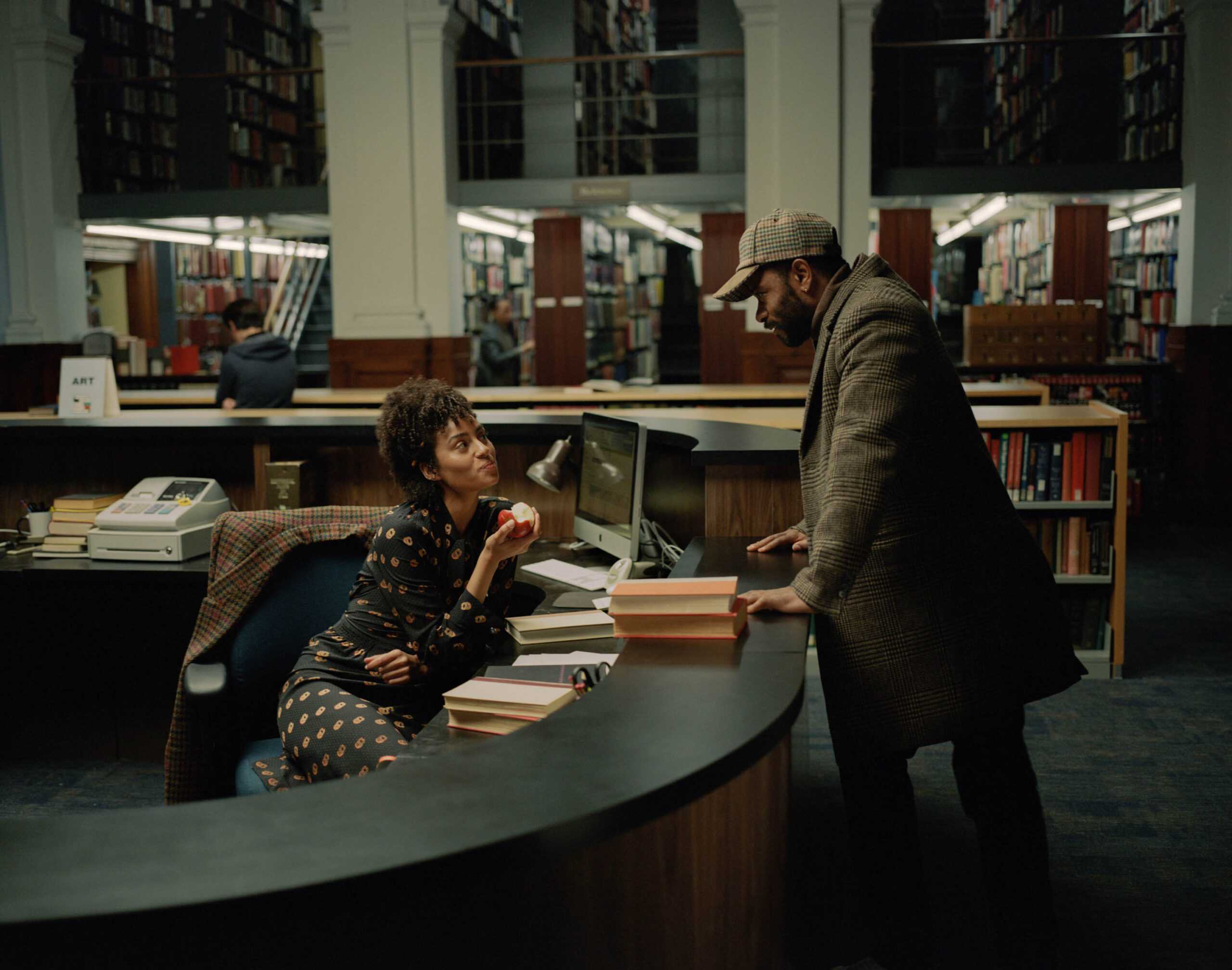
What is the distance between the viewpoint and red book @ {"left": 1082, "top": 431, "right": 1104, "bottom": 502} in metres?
4.71

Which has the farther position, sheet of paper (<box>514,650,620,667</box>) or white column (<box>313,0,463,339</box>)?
white column (<box>313,0,463,339</box>)

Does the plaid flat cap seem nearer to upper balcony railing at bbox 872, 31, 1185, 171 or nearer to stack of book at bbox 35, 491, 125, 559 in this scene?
stack of book at bbox 35, 491, 125, 559

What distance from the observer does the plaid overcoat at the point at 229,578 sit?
2.65 meters

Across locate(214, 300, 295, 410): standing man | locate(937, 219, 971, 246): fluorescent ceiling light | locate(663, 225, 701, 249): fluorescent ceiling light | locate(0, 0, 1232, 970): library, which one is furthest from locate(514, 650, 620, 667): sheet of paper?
locate(663, 225, 701, 249): fluorescent ceiling light

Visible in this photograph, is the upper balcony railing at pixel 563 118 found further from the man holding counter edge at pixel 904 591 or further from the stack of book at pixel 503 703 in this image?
the stack of book at pixel 503 703

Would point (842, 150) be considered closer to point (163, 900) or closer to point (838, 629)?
point (838, 629)

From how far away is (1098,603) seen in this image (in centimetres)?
482

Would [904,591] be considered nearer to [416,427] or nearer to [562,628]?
[562,628]

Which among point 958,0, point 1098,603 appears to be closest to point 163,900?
point 1098,603

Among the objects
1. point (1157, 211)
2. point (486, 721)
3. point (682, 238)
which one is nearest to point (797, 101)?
point (1157, 211)

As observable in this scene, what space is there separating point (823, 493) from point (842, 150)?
7297 millimetres

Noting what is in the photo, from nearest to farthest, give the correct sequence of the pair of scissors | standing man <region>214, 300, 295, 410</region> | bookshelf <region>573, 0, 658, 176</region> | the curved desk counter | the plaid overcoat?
the curved desk counter < the pair of scissors < the plaid overcoat < standing man <region>214, 300, 295, 410</region> < bookshelf <region>573, 0, 658, 176</region>

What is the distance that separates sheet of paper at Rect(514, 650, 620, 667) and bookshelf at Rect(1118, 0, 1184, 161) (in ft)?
26.5

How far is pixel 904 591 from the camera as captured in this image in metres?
2.06
